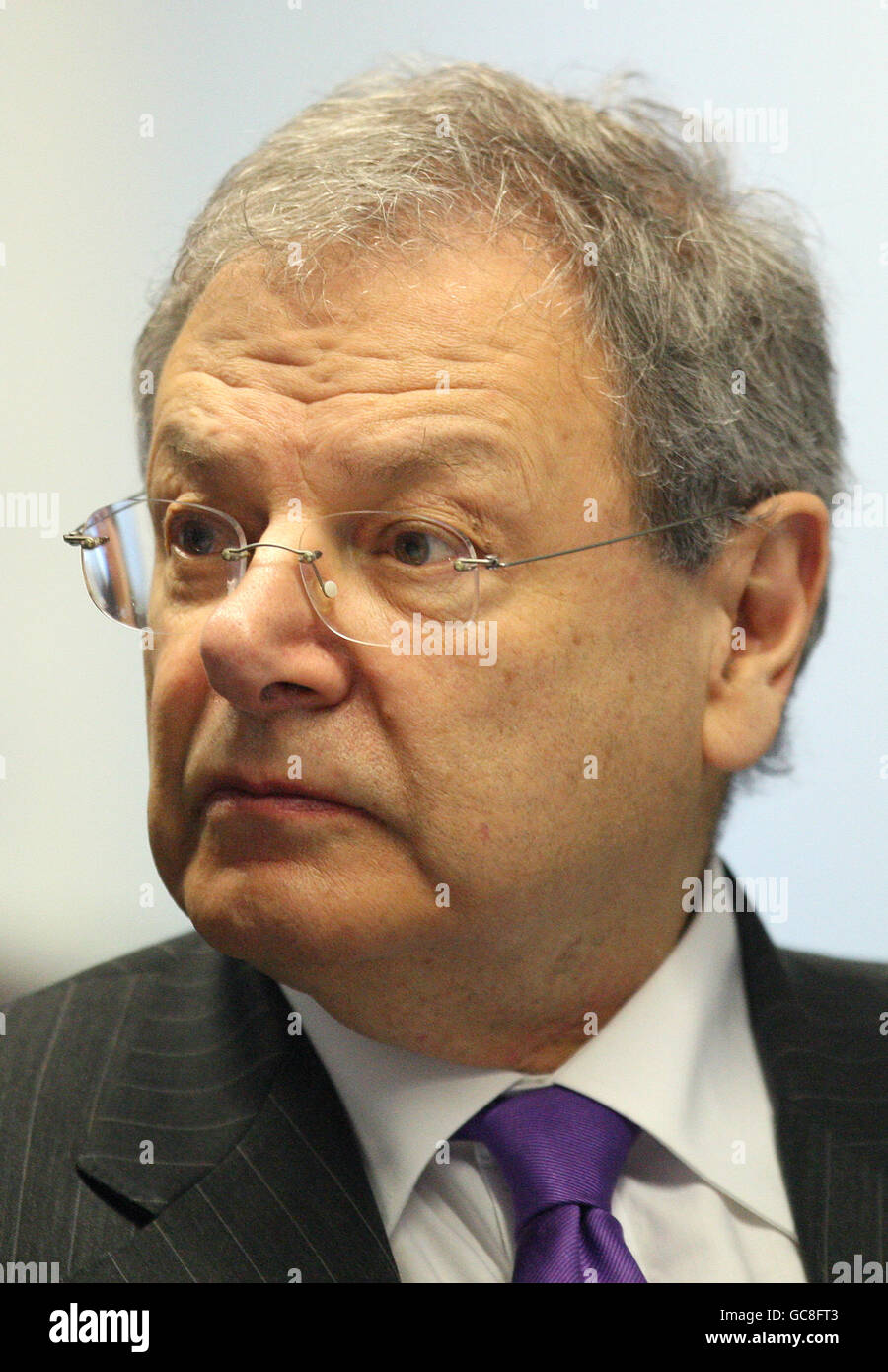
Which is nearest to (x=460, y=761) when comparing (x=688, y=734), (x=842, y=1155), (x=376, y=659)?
(x=376, y=659)

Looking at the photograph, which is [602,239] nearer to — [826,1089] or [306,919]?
[306,919]

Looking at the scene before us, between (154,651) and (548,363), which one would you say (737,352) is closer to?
(548,363)

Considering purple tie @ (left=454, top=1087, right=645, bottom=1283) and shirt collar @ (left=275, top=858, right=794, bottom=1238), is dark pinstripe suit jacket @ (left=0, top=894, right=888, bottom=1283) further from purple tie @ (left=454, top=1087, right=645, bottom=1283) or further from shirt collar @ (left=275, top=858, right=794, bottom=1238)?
purple tie @ (left=454, top=1087, right=645, bottom=1283)

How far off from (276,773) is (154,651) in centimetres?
27

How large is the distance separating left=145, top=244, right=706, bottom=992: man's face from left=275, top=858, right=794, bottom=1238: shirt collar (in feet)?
0.56

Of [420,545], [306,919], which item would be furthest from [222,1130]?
[420,545]

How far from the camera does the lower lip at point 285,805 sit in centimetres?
144

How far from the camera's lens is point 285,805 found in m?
1.44

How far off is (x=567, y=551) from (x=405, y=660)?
0.23 metres

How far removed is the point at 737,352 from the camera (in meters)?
1.73

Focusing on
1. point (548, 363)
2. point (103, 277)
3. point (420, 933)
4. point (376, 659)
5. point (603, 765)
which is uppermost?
point (103, 277)

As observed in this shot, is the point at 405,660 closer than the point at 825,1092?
Yes

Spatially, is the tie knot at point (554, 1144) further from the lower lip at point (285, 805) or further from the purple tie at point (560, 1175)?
the lower lip at point (285, 805)

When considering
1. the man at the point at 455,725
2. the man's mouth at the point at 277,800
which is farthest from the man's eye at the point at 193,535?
the man's mouth at the point at 277,800
